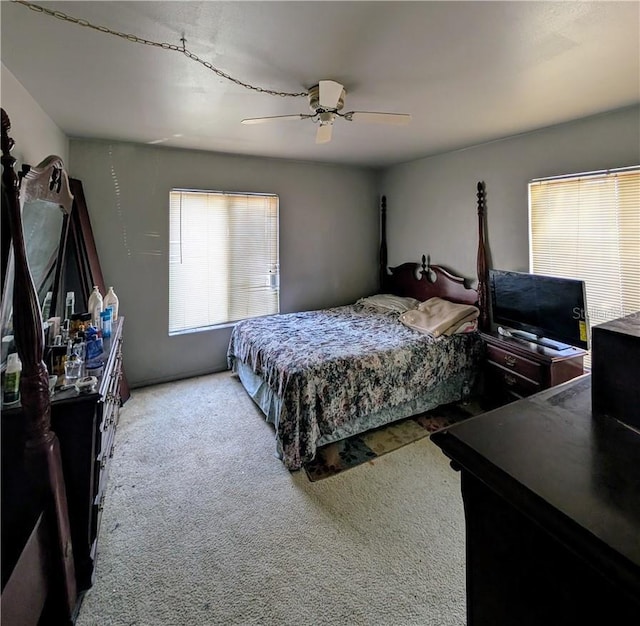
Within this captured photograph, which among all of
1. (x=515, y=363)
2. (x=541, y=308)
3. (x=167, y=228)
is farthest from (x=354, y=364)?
(x=167, y=228)

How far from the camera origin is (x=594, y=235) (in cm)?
275

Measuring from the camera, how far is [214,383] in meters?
3.79

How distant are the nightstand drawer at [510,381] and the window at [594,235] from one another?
0.63 meters

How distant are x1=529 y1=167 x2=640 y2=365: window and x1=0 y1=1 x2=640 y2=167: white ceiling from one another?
1.76 ft

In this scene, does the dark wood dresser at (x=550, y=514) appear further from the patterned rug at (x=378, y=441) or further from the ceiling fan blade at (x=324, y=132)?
the ceiling fan blade at (x=324, y=132)

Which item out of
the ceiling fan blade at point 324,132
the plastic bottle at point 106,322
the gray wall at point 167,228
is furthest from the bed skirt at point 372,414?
the ceiling fan blade at point 324,132

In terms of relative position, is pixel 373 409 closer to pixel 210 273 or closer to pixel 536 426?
pixel 536 426

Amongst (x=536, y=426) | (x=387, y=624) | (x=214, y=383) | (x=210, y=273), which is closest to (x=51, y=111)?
(x=210, y=273)

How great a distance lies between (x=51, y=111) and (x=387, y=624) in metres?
3.67

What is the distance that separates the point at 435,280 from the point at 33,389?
3783mm

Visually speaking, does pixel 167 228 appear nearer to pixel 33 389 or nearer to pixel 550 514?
pixel 33 389

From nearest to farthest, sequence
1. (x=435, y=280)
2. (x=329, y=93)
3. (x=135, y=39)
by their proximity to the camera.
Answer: (x=135, y=39), (x=329, y=93), (x=435, y=280)

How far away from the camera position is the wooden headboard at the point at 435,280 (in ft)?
11.5

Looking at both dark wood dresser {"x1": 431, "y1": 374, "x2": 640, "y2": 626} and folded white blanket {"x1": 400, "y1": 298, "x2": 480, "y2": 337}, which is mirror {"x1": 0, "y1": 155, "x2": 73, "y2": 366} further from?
folded white blanket {"x1": 400, "y1": 298, "x2": 480, "y2": 337}
